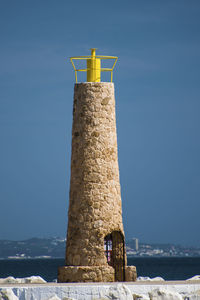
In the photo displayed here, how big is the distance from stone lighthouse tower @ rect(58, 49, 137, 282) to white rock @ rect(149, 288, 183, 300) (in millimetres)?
2804

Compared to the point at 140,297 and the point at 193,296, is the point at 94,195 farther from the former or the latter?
the point at 193,296

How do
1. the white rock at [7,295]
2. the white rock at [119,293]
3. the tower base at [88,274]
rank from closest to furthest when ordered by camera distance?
1. the white rock at [119,293]
2. the white rock at [7,295]
3. the tower base at [88,274]

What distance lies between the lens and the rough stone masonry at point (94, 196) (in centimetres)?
2223

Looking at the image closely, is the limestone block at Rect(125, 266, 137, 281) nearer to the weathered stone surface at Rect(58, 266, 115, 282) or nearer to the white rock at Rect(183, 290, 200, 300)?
the weathered stone surface at Rect(58, 266, 115, 282)

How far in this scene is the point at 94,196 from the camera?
2234 cm

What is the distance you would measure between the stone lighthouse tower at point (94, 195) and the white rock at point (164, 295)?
280 cm

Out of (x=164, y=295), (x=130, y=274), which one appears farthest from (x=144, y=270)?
(x=164, y=295)

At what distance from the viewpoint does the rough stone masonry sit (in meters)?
22.2

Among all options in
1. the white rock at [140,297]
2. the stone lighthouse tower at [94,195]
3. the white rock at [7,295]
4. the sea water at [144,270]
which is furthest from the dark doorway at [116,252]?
the sea water at [144,270]

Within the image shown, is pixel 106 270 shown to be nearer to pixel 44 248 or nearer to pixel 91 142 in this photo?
pixel 91 142

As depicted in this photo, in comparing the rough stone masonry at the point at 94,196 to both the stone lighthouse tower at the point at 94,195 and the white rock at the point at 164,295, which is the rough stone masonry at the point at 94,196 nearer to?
the stone lighthouse tower at the point at 94,195

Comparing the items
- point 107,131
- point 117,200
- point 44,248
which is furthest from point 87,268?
point 44,248

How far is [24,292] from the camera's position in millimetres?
20031

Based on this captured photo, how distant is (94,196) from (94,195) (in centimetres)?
3
